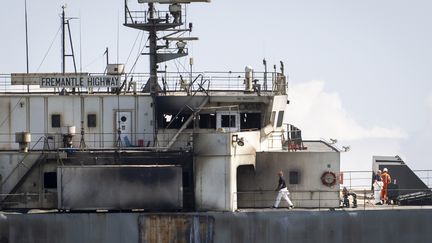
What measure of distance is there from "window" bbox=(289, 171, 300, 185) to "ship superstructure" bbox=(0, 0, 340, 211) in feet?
0.25

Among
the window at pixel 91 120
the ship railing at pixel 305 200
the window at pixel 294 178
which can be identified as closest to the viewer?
the ship railing at pixel 305 200

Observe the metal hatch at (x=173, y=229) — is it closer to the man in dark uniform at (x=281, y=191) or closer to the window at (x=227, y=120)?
the man in dark uniform at (x=281, y=191)

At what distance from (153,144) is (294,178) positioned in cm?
502

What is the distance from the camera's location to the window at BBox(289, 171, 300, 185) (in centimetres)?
4478

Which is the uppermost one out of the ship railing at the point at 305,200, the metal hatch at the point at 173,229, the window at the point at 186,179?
the window at the point at 186,179

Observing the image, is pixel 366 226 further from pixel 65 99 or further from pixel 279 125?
pixel 65 99

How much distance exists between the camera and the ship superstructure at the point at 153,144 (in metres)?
43.3

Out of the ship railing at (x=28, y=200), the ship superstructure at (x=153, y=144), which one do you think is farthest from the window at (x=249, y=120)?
the ship railing at (x=28, y=200)

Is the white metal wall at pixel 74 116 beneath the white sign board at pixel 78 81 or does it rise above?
beneath

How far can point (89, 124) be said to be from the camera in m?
46.0

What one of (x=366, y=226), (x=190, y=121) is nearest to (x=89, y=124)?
(x=190, y=121)

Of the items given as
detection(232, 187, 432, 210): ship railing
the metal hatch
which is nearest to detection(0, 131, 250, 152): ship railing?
detection(232, 187, 432, 210): ship railing

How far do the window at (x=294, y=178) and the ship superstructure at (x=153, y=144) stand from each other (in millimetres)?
76

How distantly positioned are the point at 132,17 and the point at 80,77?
3.03 m
